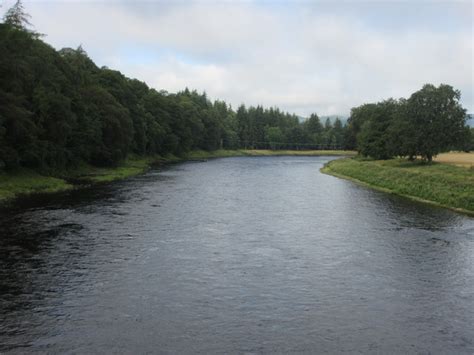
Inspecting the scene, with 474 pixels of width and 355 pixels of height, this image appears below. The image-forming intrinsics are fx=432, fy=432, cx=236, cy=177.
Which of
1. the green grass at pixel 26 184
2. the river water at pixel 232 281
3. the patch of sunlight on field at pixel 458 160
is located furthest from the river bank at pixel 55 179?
the patch of sunlight on field at pixel 458 160

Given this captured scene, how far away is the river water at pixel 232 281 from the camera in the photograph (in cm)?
1602

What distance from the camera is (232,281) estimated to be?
22.1m

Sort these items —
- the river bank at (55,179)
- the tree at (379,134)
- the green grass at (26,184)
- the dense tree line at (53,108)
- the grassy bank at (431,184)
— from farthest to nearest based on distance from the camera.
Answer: the tree at (379,134) → the dense tree line at (53,108) → the river bank at (55,179) → the green grass at (26,184) → the grassy bank at (431,184)

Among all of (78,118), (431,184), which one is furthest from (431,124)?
(78,118)

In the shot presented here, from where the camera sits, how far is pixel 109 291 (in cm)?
2053

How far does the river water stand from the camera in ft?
52.5

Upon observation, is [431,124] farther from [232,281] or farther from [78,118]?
[232,281]

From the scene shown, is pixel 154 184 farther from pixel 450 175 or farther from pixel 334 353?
pixel 334 353

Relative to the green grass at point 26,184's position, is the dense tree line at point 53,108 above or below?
above

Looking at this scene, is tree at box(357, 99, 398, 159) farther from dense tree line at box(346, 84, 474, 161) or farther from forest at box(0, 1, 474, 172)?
dense tree line at box(346, 84, 474, 161)

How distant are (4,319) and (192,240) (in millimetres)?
14979

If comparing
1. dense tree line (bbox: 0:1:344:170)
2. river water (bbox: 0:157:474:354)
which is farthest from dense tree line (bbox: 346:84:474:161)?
dense tree line (bbox: 0:1:344:170)

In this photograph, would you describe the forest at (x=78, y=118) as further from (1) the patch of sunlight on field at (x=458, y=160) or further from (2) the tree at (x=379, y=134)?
(1) the patch of sunlight on field at (x=458, y=160)

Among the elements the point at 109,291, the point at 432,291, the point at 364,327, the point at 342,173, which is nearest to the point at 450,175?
the point at 342,173
